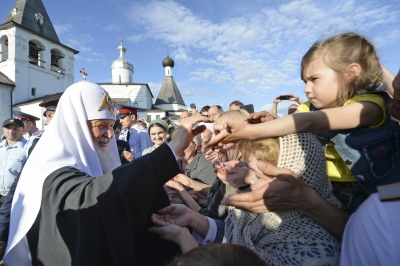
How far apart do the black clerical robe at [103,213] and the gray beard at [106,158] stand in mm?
860

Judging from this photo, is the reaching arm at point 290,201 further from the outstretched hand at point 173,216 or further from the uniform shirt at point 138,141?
the uniform shirt at point 138,141

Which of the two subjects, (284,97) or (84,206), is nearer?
(84,206)

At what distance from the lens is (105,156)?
2.73 m

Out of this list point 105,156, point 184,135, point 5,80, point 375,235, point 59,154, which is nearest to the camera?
point 375,235

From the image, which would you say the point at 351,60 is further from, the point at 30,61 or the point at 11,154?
the point at 30,61

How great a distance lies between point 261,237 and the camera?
1507mm

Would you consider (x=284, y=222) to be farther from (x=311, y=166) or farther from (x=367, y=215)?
(x=367, y=215)

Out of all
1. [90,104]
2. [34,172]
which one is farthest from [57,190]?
[90,104]

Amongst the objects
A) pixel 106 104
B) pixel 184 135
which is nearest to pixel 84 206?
pixel 184 135

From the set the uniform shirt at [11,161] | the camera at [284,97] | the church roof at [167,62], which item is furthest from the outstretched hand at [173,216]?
the church roof at [167,62]

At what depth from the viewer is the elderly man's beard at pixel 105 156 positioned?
2.66 m

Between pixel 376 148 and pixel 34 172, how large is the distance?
2.21 m

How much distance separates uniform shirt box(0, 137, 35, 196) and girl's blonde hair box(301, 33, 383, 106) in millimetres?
6064

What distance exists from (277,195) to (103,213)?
39.6 inches
